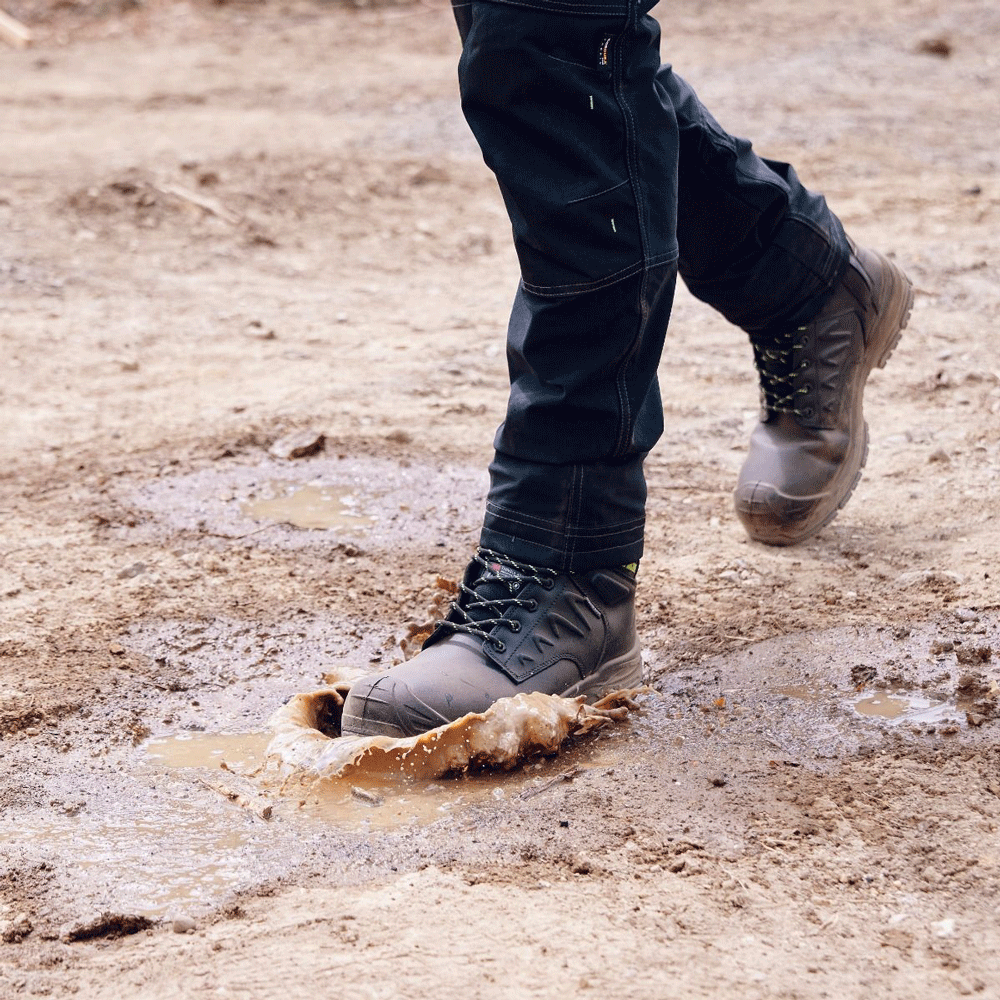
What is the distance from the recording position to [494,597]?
74.6 inches

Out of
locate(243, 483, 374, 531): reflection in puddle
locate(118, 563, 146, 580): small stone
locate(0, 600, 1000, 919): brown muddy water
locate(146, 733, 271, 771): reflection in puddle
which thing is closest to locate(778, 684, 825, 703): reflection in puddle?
locate(0, 600, 1000, 919): brown muddy water

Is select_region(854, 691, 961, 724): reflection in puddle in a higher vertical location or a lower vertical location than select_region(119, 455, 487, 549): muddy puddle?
higher

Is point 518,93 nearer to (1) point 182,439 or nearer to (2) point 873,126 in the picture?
(1) point 182,439

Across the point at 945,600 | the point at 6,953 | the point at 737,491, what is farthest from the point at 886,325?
the point at 6,953

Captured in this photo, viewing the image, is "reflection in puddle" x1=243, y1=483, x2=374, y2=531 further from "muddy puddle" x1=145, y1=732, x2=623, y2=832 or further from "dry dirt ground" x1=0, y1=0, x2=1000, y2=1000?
"muddy puddle" x1=145, y1=732, x2=623, y2=832

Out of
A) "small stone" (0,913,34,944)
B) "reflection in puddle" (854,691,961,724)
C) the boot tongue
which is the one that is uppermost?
the boot tongue

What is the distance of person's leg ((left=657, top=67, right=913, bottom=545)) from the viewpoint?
2.20m

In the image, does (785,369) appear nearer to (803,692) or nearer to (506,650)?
(803,692)

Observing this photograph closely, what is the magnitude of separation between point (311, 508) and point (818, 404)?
3.67 feet

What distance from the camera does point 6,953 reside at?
1.41 m

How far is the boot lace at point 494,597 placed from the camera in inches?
73.5

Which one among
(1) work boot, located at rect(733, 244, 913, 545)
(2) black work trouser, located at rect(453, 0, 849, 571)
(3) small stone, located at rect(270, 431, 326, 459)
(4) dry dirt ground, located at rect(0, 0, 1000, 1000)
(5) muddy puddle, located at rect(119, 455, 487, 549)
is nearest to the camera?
(4) dry dirt ground, located at rect(0, 0, 1000, 1000)

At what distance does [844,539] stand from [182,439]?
5.39 ft

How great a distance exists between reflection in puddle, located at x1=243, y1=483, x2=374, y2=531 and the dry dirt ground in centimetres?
1
